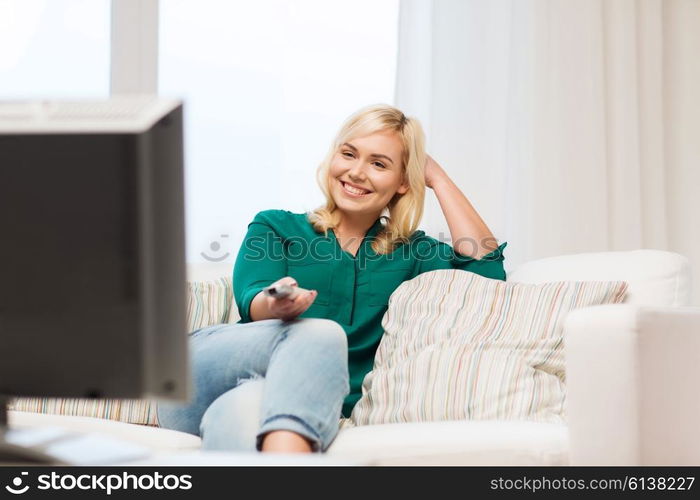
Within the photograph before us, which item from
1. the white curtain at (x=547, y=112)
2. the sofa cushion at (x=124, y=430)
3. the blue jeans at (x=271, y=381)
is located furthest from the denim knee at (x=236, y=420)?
the white curtain at (x=547, y=112)

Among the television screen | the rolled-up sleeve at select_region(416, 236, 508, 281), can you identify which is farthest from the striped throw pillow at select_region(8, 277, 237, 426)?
the television screen

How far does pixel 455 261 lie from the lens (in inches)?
90.3

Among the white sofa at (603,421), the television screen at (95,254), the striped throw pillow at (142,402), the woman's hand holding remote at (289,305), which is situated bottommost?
the striped throw pillow at (142,402)

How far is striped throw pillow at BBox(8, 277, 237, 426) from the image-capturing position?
6.68 feet

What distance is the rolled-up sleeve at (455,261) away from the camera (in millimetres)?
2256

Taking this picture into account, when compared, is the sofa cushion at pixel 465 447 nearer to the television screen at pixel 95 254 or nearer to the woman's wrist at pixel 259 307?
the woman's wrist at pixel 259 307

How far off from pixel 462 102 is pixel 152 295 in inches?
92.8

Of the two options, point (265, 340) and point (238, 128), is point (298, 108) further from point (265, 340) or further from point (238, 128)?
point (265, 340)

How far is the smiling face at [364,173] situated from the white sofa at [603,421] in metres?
0.79

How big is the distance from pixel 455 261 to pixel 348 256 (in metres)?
0.29

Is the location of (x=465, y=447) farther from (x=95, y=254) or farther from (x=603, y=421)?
(x=95, y=254)

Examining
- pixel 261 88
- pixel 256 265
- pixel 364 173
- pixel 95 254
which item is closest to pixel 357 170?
pixel 364 173

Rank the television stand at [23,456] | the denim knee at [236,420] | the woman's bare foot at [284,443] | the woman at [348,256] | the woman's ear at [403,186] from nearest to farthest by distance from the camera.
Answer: the television stand at [23,456] < the woman's bare foot at [284,443] < the denim knee at [236,420] < the woman at [348,256] < the woman's ear at [403,186]
